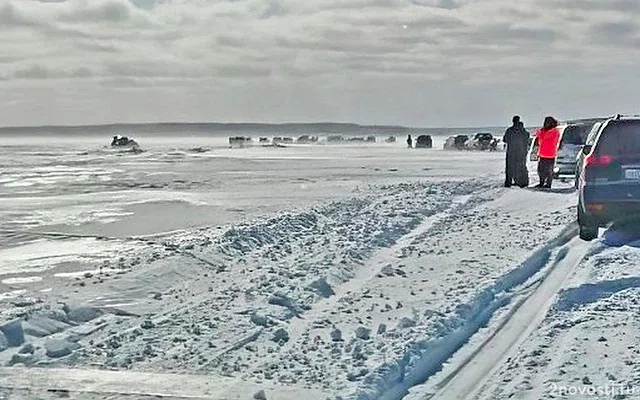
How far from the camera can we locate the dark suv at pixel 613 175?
38.4ft

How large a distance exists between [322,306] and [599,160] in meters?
5.14

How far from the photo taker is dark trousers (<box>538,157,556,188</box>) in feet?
73.8

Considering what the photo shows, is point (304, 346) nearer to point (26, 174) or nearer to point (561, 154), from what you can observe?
Result: point (561, 154)

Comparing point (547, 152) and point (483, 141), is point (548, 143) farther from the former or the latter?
point (483, 141)

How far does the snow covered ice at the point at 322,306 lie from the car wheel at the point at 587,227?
0.15 metres

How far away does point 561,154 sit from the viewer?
2483cm

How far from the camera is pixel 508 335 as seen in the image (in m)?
7.49

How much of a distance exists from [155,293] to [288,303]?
176 centimetres

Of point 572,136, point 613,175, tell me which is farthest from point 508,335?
point 572,136

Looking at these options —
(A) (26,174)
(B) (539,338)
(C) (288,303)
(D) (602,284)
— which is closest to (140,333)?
(C) (288,303)

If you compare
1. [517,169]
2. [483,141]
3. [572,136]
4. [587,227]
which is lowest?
[587,227]

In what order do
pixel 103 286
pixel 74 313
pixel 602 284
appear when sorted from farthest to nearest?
pixel 103 286 → pixel 602 284 → pixel 74 313

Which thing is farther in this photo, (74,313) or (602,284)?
(602,284)

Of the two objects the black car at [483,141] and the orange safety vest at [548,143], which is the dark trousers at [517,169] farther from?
the black car at [483,141]
